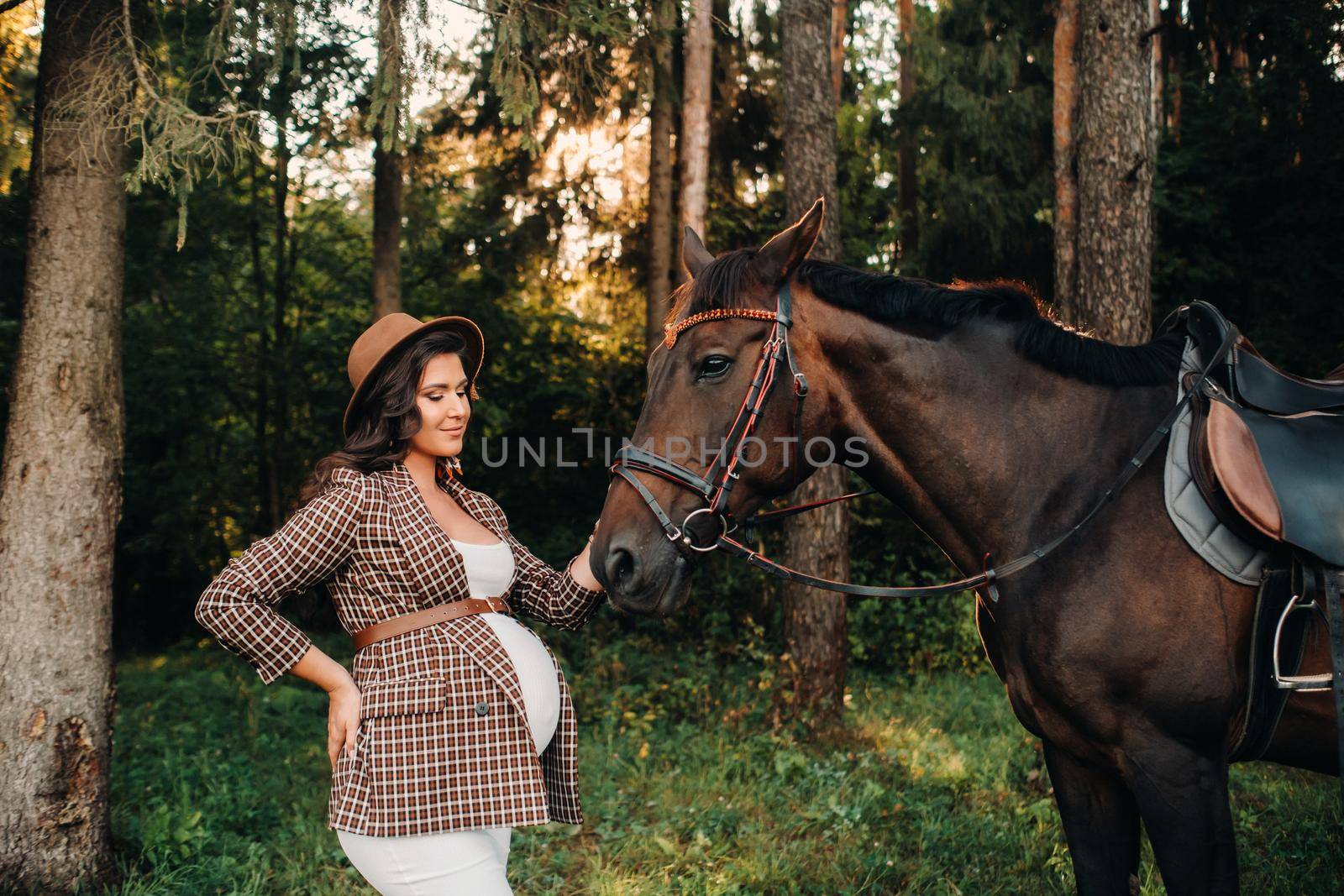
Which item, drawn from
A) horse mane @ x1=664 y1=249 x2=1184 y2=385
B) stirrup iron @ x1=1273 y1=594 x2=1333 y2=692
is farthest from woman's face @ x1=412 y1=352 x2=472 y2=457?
stirrup iron @ x1=1273 y1=594 x2=1333 y2=692

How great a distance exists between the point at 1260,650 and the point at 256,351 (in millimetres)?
12025

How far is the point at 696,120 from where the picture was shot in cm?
755

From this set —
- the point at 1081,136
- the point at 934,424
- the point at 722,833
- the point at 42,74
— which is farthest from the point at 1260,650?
the point at 42,74

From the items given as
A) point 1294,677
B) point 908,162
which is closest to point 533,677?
point 1294,677

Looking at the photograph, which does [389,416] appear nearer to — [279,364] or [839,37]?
[279,364]

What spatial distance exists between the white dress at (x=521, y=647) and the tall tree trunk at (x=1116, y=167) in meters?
4.00

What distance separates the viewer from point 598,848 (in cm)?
438

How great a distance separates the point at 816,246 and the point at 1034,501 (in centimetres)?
408

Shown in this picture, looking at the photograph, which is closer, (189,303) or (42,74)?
(42,74)

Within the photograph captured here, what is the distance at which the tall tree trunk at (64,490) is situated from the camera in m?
3.69

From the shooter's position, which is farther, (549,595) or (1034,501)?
(549,595)

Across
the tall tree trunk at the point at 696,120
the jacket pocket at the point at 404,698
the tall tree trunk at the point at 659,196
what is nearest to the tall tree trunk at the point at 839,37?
the tall tree trunk at the point at 659,196

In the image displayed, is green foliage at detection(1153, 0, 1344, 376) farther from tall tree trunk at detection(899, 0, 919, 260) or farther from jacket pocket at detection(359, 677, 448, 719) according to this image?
jacket pocket at detection(359, 677, 448, 719)

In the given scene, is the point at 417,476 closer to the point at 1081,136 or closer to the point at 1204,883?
the point at 1204,883
